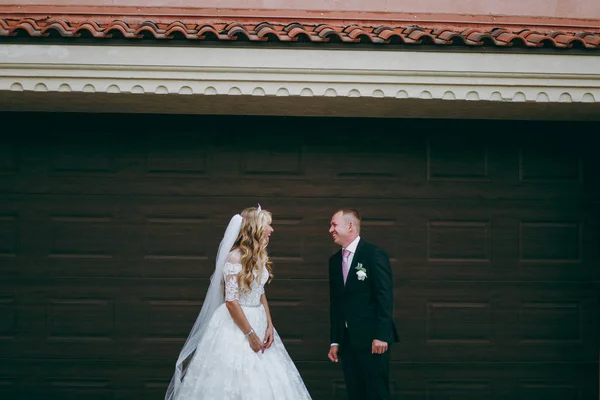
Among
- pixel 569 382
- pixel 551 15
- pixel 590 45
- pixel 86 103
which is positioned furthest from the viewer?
pixel 551 15

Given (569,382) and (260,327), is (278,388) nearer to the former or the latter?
(260,327)

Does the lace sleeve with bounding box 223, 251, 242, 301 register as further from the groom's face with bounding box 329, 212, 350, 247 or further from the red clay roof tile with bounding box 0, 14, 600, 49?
the red clay roof tile with bounding box 0, 14, 600, 49

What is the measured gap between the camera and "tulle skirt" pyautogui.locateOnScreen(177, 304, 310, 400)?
5934mm

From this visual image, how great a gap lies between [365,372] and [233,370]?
1081mm

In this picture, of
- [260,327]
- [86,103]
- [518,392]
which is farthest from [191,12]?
[518,392]

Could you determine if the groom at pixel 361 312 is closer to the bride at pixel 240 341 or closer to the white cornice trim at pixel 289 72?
the bride at pixel 240 341

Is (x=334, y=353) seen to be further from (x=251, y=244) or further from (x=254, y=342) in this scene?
(x=251, y=244)

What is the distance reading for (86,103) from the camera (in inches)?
285

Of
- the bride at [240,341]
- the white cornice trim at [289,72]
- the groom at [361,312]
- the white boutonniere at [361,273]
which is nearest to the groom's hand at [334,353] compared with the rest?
the groom at [361,312]

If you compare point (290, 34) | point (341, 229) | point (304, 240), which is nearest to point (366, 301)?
point (341, 229)

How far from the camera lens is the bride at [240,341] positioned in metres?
5.96

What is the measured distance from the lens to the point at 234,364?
5.98 meters

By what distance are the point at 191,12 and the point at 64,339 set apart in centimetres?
358

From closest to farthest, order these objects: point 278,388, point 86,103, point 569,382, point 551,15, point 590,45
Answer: point 278,388, point 590,45, point 86,103, point 569,382, point 551,15
